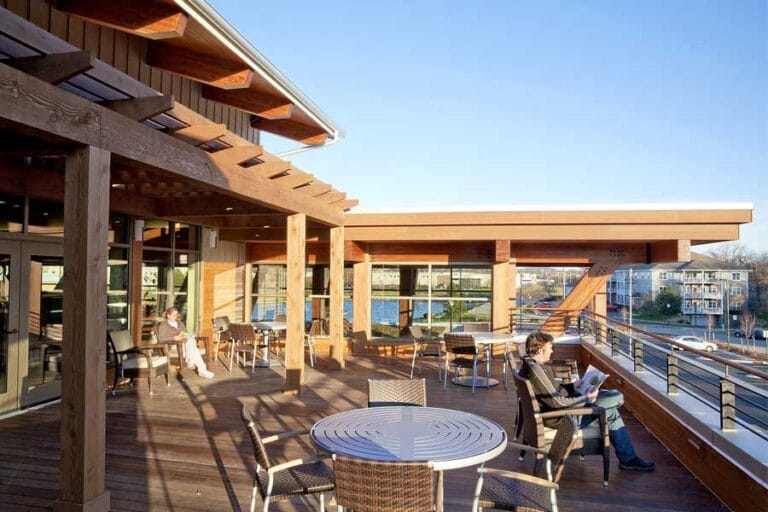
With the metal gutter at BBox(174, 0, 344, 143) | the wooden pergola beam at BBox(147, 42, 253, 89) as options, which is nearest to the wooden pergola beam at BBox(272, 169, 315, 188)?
the metal gutter at BBox(174, 0, 344, 143)

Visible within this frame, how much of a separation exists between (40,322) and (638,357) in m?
7.13

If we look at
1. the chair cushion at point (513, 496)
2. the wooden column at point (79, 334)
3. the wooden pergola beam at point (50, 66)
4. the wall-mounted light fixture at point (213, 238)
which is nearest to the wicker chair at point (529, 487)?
the chair cushion at point (513, 496)

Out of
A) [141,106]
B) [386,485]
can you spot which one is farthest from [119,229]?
[386,485]

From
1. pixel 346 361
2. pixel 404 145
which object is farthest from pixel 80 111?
pixel 404 145

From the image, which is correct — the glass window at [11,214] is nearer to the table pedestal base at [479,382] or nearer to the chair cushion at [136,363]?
the chair cushion at [136,363]

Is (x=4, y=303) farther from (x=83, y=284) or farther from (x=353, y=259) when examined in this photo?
(x=353, y=259)

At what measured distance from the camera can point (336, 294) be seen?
8.97 metres

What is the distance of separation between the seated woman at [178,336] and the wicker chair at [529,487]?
6.23 m

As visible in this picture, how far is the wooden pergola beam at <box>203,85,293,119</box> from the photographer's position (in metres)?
6.17

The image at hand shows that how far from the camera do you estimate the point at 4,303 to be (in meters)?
5.89

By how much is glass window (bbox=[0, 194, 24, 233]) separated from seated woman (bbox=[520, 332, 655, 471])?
5.71 meters

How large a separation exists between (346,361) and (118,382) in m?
3.94

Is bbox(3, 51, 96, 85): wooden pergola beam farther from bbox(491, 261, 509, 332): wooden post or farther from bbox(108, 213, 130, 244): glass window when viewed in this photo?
bbox(491, 261, 509, 332): wooden post

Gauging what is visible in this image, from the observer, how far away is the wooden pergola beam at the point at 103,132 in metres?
2.74
